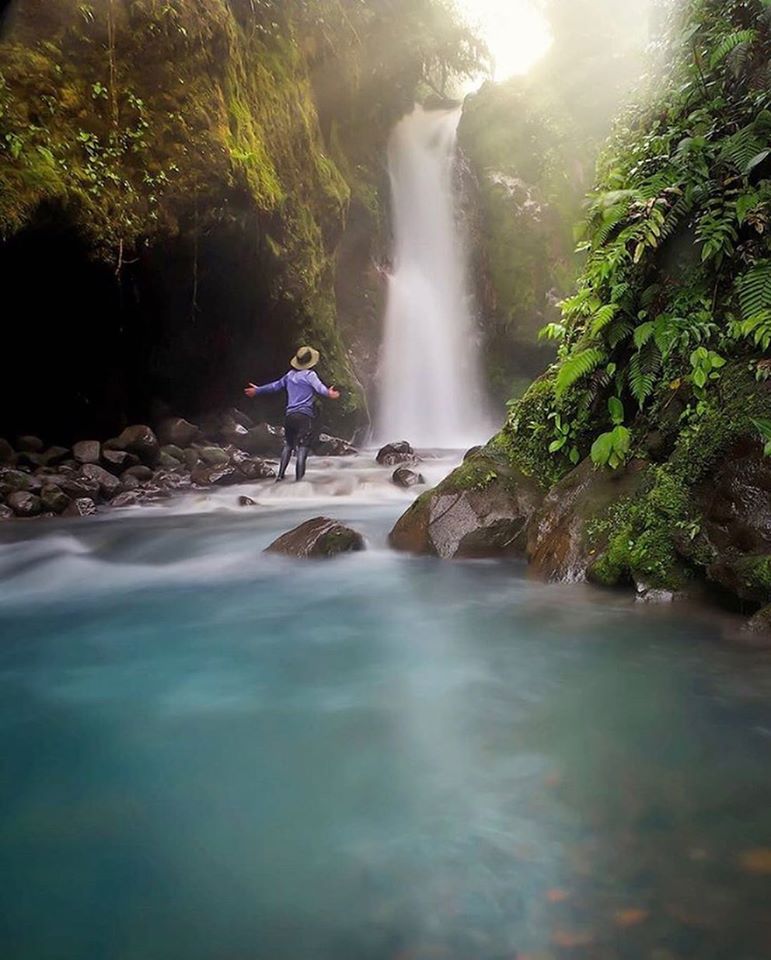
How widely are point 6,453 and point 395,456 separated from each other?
6540mm

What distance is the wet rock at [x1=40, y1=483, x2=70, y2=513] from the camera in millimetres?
9078

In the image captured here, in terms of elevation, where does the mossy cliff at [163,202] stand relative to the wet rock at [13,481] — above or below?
above

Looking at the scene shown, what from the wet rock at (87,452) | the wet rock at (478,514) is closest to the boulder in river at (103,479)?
the wet rock at (87,452)

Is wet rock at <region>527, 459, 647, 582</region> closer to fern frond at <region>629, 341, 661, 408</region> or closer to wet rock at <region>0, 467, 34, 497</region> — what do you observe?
fern frond at <region>629, 341, 661, 408</region>

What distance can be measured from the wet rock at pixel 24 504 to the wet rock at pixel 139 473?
6.44ft

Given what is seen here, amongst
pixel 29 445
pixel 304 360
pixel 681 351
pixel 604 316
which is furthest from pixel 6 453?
pixel 681 351

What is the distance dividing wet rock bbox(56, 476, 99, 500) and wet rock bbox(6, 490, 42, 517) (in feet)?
1.75

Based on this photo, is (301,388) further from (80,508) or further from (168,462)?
(80,508)

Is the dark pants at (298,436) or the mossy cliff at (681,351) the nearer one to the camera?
the mossy cliff at (681,351)

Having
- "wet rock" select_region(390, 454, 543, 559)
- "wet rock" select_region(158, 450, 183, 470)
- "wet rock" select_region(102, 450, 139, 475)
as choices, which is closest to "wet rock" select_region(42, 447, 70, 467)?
"wet rock" select_region(102, 450, 139, 475)

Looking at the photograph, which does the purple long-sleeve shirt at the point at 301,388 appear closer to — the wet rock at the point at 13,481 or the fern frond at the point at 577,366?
the wet rock at the point at 13,481

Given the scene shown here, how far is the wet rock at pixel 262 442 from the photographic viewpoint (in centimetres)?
1413

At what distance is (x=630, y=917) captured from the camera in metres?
1.87

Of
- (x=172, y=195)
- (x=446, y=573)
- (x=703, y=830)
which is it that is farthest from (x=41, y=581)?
(x=172, y=195)
